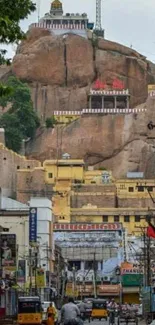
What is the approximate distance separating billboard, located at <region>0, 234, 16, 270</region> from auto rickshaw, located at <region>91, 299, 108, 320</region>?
60.5 feet

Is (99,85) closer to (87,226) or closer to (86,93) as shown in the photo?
(86,93)

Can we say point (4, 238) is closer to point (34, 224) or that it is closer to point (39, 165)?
point (34, 224)

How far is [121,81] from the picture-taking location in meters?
150

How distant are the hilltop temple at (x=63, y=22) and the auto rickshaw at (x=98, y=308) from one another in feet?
279

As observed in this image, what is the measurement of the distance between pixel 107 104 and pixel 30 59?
A: 1072 cm

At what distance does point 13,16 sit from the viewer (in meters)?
23.5

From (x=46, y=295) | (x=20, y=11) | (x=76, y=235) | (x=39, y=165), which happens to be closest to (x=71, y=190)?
(x=39, y=165)

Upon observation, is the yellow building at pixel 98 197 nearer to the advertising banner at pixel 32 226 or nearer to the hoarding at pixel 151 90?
the hoarding at pixel 151 90

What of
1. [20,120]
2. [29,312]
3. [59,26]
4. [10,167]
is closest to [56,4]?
[59,26]

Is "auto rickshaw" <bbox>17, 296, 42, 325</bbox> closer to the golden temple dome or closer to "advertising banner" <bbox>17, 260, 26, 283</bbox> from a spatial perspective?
"advertising banner" <bbox>17, 260, 26, 283</bbox>

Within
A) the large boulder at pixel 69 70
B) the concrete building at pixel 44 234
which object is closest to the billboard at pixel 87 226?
the concrete building at pixel 44 234

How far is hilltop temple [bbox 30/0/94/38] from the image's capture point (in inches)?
6102

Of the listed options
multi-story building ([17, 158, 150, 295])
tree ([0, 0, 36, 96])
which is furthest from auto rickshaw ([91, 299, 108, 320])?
multi-story building ([17, 158, 150, 295])

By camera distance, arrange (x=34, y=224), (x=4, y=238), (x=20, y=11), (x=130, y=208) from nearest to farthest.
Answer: (x=20, y=11) → (x=4, y=238) → (x=34, y=224) → (x=130, y=208)
